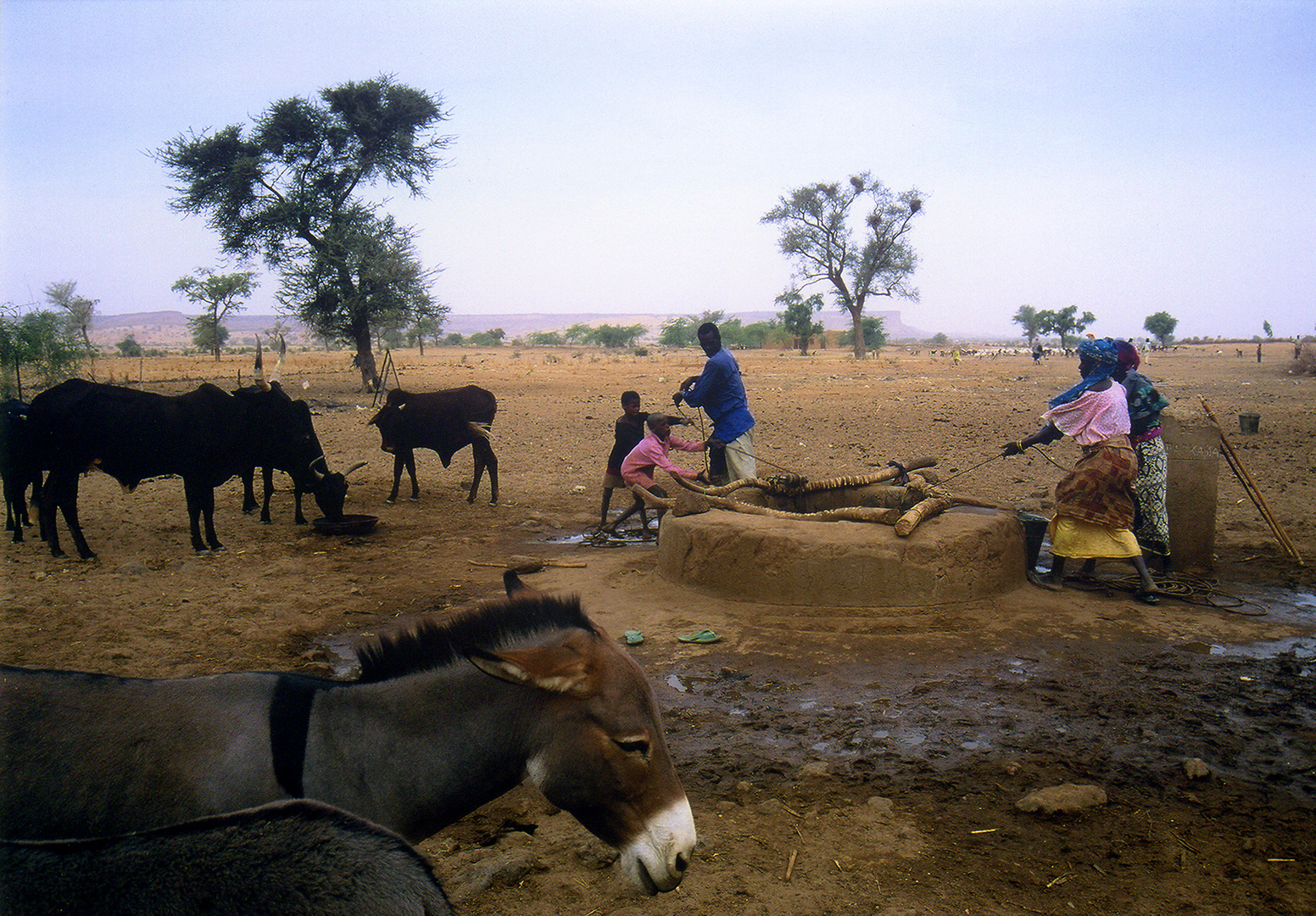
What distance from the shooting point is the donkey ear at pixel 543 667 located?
75.4 inches

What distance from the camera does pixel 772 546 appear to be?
21.3ft

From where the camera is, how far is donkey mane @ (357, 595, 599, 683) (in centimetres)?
221

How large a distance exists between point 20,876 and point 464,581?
256 inches

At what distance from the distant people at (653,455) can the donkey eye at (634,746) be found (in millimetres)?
6447

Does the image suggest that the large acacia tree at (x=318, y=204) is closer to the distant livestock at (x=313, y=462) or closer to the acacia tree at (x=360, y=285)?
the acacia tree at (x=360, y=285)

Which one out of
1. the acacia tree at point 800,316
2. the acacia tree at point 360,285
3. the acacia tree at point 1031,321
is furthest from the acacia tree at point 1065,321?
the acacia tree at point 360,285

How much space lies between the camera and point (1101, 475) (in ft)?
21.6

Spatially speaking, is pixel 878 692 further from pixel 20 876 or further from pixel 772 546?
pixel 20 876

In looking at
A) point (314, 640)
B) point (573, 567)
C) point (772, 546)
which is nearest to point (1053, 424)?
point (772, 546)

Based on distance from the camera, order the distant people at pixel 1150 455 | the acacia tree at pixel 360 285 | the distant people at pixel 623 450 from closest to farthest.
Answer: the distant people at pixel 1150 455
the distant people at pixel 623 450
the acacia tree at pixel 360 285

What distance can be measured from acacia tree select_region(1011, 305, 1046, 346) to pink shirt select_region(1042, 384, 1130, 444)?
82760mm

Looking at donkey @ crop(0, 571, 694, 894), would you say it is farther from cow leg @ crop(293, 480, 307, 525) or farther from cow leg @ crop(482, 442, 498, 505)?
cow leg @ crop(482, 442, 498, 505)

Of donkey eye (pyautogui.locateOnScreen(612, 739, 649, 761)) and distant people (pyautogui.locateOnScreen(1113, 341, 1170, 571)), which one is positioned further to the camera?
distant people (pyautogui.locateOnScreen(1113, 341, 1170, 571))

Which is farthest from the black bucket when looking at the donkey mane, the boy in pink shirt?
the donkey mane
